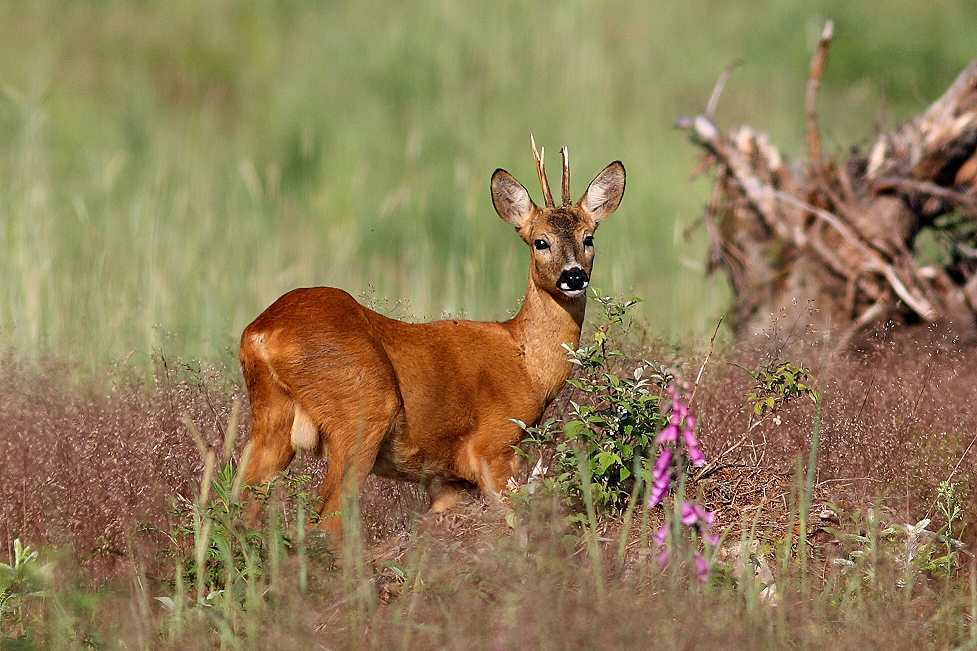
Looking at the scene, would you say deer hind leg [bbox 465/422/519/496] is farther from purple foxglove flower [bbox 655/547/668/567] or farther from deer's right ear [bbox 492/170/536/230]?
purple foxglove flower [bbox 655/547/668/567]

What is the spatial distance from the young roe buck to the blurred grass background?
1.36 metres

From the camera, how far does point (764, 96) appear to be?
39.6ft

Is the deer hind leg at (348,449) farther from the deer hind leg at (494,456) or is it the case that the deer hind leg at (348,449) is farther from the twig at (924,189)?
the twig at (924,189)

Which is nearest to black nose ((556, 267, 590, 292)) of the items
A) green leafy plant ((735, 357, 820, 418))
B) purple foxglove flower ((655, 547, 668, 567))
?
green leafy plant ((735, 357, 820, 418))

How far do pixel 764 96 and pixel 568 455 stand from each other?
8774 mm

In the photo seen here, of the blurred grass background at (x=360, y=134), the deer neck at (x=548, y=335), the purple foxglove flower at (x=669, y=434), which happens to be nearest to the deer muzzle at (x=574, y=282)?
the deer neck at (x=548, y=335)

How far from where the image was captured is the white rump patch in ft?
13.3

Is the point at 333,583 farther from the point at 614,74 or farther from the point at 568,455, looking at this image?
the point at 614,74

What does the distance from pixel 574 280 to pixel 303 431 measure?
106cm

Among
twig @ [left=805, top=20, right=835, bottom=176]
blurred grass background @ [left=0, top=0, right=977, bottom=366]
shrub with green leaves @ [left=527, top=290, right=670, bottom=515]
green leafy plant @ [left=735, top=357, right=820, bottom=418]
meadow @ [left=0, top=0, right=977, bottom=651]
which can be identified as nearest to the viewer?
meadow @ [left=0, top=0, right=977, bottom=651]

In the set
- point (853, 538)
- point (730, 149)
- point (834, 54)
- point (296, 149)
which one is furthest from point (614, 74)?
point (853, 538)

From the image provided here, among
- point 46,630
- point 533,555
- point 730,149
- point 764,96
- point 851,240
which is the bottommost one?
point 46,630

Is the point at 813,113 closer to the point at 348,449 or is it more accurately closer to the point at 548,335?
the point at 548,335

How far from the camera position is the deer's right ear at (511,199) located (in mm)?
4770
